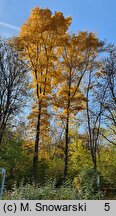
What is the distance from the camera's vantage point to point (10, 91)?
22.2 m

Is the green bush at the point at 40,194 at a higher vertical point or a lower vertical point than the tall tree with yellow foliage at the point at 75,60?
lower

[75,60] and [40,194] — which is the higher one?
[75,60]

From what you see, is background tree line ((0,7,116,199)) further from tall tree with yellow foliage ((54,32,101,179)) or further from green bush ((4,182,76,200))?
green bush ((4,182,76,200))

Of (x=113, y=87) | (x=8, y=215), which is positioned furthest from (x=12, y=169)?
(x=8, y=215)

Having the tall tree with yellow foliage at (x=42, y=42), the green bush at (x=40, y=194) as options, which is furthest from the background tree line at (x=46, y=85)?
the green bush at (x=40, y=194)

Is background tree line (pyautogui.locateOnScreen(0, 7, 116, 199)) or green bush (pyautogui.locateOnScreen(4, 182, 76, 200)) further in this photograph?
background tree line (pyautogui.locateOnScreen(0, 7, 116, 199))

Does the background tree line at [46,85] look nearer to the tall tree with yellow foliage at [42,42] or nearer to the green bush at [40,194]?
the tall tree with yellow foliage at [42,42]

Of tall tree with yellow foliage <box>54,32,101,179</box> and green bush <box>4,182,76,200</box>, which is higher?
tall tree with yellow foliage <box>54,32,101,179</box>

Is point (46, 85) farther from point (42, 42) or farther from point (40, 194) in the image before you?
point (40, 194)

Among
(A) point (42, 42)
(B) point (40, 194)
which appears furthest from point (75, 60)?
(B) point (40, 194)

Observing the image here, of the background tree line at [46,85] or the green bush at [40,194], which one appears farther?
the background tree line at [46,85]

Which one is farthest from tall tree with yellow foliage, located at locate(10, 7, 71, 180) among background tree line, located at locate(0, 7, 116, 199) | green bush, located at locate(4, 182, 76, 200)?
green bush, located at locate(4, 182, 76, 200)

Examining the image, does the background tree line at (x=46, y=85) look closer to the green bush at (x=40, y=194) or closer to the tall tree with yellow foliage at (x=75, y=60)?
the tall tree with yellow foliage at (x=75, y=60)

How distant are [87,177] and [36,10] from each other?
13.7 metres
